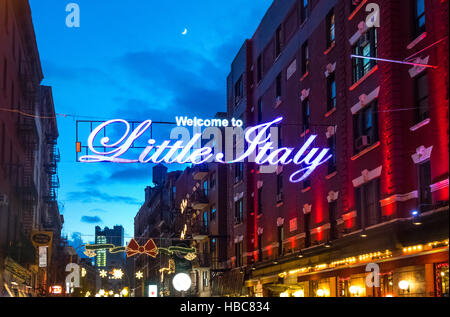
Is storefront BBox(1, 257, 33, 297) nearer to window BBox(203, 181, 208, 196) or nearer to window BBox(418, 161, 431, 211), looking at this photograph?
window BBox(418, 161, 431, 211)

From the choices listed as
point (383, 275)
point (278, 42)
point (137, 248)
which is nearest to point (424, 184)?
point (383, 275)

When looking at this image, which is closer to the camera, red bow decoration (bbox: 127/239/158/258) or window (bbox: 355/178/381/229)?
window (bbox: 355/178/381/229)

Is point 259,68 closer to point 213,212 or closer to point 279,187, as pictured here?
point 279,187

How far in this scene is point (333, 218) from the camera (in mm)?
30797

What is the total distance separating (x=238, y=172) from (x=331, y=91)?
1945 centimetres

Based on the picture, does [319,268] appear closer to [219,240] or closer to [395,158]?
[395,158]

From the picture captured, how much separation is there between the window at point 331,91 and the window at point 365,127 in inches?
133

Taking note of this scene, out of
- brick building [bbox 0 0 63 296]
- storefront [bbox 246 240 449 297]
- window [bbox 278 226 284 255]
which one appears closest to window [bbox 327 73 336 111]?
storefront [bbox 246 240 449 297]

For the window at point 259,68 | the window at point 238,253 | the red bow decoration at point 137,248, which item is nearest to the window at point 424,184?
the window at point 259,68

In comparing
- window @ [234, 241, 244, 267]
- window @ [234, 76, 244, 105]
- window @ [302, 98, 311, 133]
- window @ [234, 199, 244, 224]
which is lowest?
window @ [234, 241, 244, 267]

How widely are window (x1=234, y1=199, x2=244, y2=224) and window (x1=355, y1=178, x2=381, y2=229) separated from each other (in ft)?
68.9

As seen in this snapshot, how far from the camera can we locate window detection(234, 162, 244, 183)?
48.8 m

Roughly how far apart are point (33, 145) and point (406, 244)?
1165 inches

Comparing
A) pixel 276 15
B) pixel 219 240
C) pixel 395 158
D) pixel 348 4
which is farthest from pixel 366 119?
pixel 219 240
